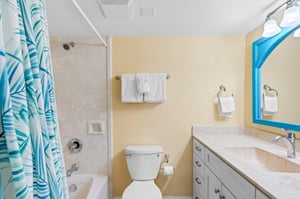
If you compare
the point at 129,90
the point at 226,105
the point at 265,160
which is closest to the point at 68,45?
the point at 129,90

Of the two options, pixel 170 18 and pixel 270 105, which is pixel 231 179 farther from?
pixel 170 18

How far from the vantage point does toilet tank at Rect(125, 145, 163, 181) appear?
235 cm

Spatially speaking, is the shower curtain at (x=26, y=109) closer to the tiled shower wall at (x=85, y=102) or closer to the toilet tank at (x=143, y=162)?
the toilet tank at (x=143, y=162)

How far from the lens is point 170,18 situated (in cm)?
208

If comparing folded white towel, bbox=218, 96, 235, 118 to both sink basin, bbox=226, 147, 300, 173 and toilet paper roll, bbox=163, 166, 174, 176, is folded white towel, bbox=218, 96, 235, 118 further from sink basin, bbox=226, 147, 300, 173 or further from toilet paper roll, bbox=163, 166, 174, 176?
toilet paper roll, bbox=163, 166, 174, 176

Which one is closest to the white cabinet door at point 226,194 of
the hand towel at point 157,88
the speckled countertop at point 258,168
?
the speckled countertop at point 258,168

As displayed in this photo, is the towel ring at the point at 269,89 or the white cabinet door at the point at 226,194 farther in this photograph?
the towel ring at the point at 269,89

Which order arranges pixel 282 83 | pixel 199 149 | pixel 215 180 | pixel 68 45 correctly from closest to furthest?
pixel 215 180 < pixel 282 83 < pixel 199 149 < pixel 68 45

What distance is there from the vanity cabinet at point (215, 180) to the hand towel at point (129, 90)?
2.77 ft

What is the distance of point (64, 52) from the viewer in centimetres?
261

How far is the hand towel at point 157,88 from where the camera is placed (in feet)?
→ 8.14

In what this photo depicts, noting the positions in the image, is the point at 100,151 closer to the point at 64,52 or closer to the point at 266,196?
the point at 64,52

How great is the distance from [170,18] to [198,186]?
177 cm

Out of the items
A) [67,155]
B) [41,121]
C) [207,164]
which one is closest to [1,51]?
[41,121]
